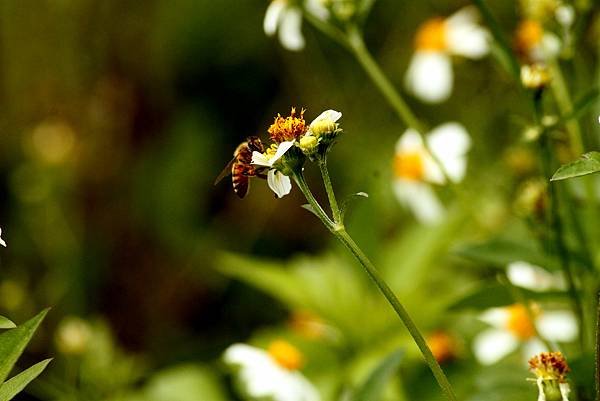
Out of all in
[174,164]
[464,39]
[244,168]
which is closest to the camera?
[244,168]

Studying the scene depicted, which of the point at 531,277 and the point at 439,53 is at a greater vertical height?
the point at 439,53

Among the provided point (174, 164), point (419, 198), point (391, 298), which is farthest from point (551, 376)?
point (174, 164)

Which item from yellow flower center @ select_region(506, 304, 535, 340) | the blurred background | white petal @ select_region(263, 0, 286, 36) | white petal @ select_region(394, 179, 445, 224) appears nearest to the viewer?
white petal @ select_region(263, 0, 286, 36)

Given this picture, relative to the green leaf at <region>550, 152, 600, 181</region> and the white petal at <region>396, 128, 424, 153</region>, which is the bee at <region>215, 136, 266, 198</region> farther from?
the white petal at <region>396, 128, 424, 153</region>

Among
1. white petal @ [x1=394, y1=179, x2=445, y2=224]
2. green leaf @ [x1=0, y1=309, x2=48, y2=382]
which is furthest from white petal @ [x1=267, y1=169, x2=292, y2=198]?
white petal @ [x1=394, y1=179, x2=445, y2=224]

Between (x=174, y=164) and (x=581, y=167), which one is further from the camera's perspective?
(x=174, y=164)

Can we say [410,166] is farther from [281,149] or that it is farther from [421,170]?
[281,149]

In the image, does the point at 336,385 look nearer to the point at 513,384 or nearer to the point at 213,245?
the point at 513,384
